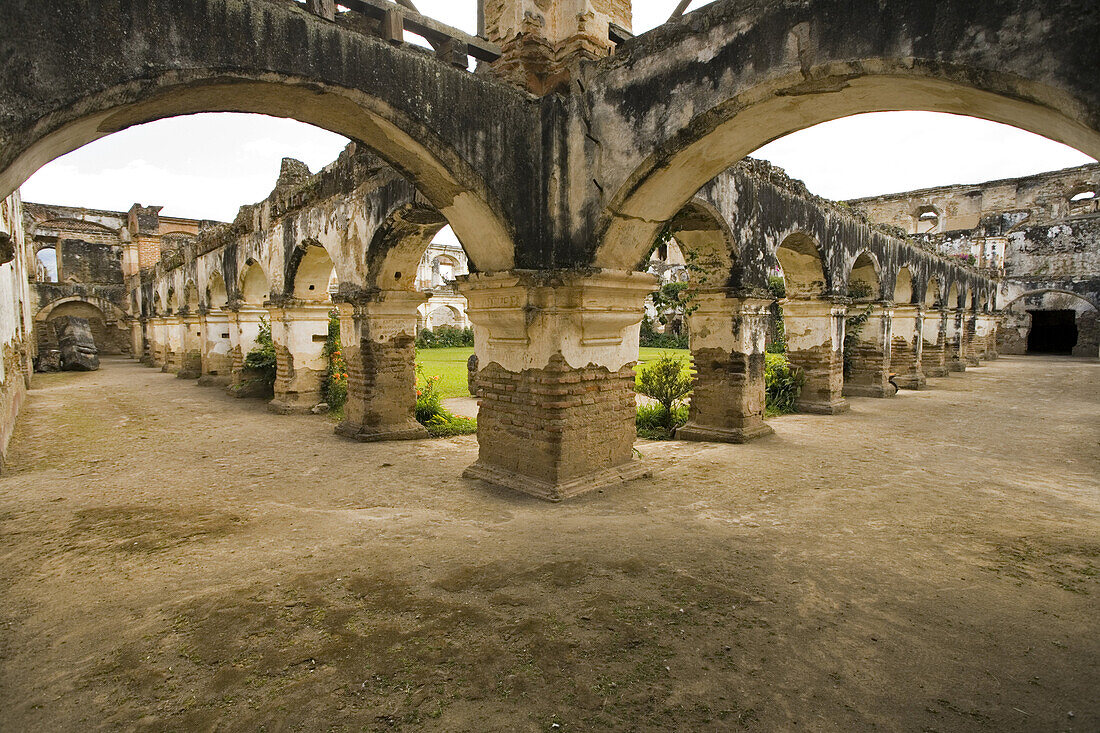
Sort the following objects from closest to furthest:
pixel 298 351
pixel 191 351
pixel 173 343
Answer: pixel 298 351, pixel 191 351, pixel 173 343

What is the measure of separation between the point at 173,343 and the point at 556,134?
17.3 meters

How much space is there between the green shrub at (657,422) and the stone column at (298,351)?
215 inches

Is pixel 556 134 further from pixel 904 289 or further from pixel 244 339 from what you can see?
pixel 904 289

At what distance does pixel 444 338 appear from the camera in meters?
29.5

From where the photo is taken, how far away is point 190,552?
12.0ft

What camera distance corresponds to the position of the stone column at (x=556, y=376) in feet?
15.1

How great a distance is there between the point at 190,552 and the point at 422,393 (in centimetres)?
480

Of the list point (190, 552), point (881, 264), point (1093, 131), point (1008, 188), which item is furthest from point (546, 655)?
point (1008, 188)

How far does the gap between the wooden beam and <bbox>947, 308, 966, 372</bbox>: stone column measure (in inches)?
657

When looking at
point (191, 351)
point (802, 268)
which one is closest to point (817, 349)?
point (802, 268)

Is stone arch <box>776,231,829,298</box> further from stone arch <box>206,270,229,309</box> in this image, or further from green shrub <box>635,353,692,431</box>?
stone arch <box>206,270,229,309</box>

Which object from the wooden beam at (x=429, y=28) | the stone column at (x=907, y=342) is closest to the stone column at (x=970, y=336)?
the stone column at (x=907, y=342)

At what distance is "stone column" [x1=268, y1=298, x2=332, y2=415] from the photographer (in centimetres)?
948

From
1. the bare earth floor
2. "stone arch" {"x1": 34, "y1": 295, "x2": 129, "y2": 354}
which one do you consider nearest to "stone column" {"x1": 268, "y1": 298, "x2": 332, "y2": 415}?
the bare earth floor
